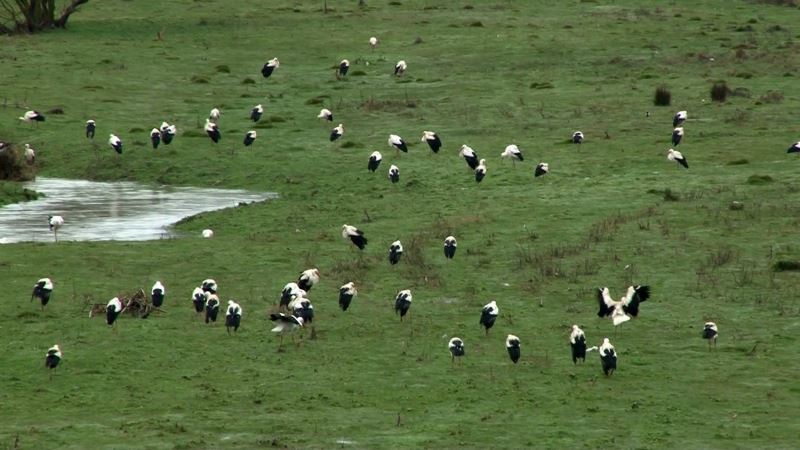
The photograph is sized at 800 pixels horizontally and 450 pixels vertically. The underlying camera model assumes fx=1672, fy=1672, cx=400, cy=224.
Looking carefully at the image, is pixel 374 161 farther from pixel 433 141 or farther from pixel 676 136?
pixel 676 136

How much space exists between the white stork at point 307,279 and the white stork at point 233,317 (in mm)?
2897

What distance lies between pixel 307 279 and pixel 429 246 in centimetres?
569

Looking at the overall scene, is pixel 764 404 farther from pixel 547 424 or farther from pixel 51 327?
pixel 51 327

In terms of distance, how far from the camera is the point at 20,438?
25047 millimetres

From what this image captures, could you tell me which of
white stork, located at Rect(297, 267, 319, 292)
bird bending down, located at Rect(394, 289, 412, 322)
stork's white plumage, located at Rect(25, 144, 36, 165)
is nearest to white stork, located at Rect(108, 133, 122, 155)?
stork's white plumage, located at Rect(25, 144, 36, 165)

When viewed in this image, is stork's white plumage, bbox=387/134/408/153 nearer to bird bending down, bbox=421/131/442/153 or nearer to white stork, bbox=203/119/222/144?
bird bending down, bbox=421/131/442/153

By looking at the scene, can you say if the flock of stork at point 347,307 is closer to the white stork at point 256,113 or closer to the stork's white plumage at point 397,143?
the stork's white plumage at point 397,143

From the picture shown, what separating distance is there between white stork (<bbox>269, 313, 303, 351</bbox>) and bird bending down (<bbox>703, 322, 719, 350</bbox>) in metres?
7.39

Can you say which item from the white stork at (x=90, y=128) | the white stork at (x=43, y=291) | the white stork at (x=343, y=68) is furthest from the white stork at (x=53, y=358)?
the white stork at (x=343, y=68)

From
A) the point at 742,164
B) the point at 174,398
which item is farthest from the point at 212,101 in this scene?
the point at 174,398

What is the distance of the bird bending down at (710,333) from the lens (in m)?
30.2

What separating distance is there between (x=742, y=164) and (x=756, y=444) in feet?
82.7

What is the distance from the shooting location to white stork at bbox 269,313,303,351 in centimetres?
3053

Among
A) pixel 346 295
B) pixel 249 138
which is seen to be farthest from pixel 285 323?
pixel 249 138
